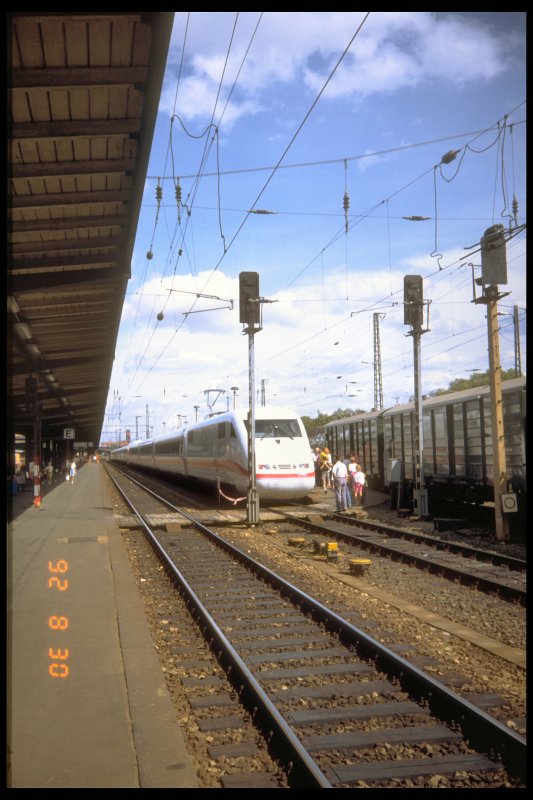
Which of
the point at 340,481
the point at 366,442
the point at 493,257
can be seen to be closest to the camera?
the point at 493,257

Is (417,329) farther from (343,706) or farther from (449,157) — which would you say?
(343,706)

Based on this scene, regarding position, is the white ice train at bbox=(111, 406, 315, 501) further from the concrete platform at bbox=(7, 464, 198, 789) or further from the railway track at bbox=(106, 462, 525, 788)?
the railway track at bbox=(106, 462, 525, 788)

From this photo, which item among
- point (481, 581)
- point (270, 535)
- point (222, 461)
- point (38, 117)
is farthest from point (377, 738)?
point (222, 461)

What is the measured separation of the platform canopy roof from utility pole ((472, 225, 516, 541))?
6.21 meters

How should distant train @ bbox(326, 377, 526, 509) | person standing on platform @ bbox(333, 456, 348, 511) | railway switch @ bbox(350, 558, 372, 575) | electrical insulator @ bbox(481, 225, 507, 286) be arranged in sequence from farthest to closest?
person standing on platform @ bbox(333, 456, 348, 511) < distant train @ bbox(326, 377, 526, 509) < electrical insulator @ bbox(481, 225, 507, 286) < railway switch @ bbox(350, 558, 372, 575)

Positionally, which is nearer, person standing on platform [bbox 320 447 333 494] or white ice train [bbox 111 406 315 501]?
white ice train [bbox 111 406 315 501]

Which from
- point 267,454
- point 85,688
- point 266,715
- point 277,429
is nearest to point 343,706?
point 266,715

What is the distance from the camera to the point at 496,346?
1302 centimetres

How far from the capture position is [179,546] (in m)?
13.2

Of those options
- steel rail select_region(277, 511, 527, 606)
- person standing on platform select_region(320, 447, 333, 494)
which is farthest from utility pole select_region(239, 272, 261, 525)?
person standing on platform select_region(320, 447, 333, 494)

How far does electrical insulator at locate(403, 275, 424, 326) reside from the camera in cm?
1628

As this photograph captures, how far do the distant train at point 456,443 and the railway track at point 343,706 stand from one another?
7748mm

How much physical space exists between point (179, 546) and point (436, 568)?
5.17 meters

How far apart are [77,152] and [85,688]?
20.1 feet
